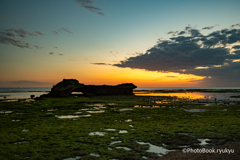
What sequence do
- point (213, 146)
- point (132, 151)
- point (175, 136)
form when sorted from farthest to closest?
point (175, 136) < point (213, 146) < point (132, 151)

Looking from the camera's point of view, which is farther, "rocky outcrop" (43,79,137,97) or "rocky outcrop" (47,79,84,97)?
"rocky outcrop" (43,79,137,97)

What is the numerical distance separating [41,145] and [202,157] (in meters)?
7.72

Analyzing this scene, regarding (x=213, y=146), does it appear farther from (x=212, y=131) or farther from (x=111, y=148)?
(x=111, y=148)

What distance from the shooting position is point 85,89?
6362 cm

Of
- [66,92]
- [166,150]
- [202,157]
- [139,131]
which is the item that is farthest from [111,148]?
[66,92]

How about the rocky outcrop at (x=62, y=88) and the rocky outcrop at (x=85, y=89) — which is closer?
the rocky outcrop at (x=62, y=88)

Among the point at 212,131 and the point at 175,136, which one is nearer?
the point at 175,136

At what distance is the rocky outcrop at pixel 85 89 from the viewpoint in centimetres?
4547

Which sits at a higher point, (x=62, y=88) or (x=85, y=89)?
(x=62, y=88)

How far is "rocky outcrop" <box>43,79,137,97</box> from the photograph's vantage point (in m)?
45.5

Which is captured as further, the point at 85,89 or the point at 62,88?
the point at 85,89

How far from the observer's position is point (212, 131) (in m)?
10.8

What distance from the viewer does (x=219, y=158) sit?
6488 mm

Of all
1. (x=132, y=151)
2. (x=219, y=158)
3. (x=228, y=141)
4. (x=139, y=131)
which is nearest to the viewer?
(x=219, y=158)
